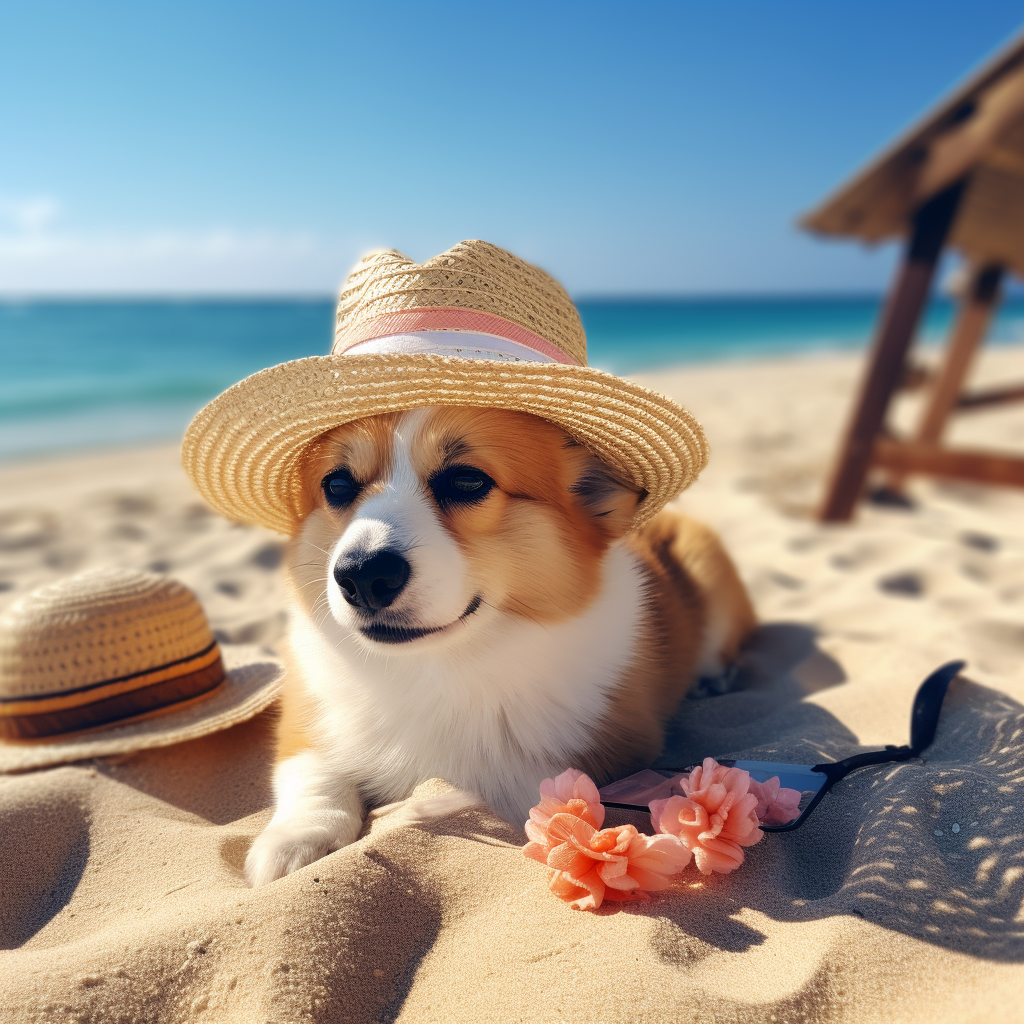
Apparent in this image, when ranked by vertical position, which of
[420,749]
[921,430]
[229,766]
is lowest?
[229,766]

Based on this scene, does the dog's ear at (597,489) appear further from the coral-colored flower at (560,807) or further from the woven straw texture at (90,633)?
the woven straw texture at (90,633)

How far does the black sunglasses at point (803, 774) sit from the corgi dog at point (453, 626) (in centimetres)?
8

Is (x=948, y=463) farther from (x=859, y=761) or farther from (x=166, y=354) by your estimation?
(x=166, y=354)

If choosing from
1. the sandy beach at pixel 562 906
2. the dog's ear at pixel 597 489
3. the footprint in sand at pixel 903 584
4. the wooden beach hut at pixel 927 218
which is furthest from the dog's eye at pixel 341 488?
the wooden beach hut at pixel 927 218

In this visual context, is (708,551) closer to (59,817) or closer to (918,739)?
(918,739)

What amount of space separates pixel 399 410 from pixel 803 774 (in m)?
1.05

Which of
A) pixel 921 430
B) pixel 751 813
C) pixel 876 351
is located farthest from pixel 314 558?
pixel 921 430

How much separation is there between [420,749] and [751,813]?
67cm

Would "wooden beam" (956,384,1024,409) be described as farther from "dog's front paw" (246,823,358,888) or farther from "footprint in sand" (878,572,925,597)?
"dog's front paw" (246,823,358,888)

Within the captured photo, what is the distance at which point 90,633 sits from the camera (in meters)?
1.88

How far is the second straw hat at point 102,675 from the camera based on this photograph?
1.85 m

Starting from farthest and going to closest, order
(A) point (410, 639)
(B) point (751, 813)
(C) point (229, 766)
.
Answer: (C) point (229, 766)
(A) point (410, 639)
(B) point (751, 813)

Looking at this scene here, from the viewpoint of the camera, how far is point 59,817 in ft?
5.29

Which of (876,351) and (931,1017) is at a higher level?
(876,351)
